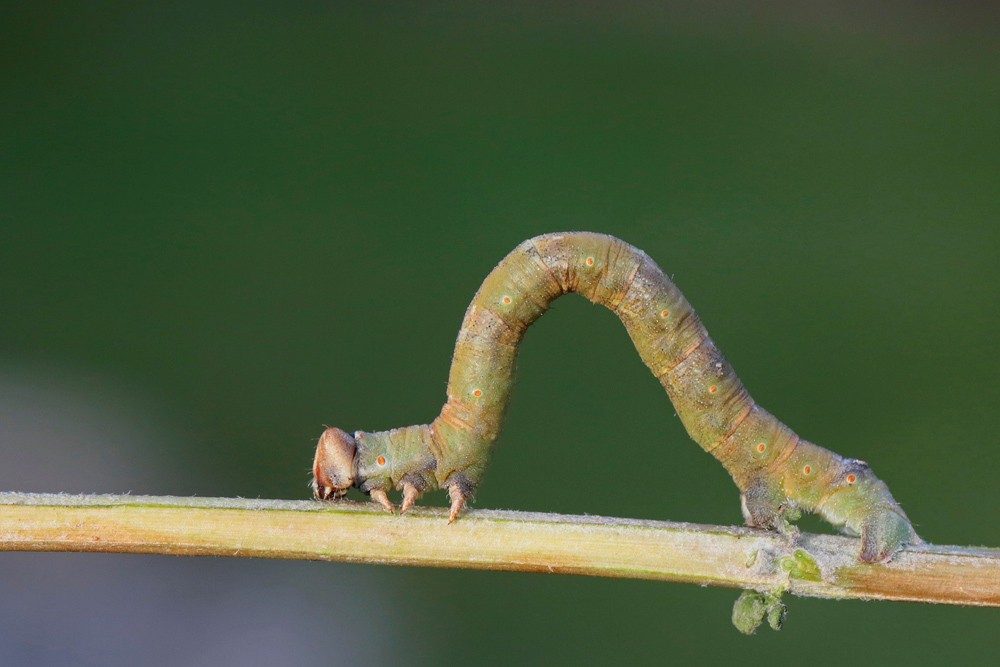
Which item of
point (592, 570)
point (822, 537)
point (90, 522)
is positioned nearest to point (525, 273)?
point (592, 570)

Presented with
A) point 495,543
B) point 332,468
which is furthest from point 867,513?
point 332,468

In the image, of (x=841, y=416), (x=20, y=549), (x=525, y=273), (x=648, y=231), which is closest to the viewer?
(x=20, y=549)

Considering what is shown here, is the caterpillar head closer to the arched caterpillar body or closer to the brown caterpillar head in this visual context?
the arched caterpillar body

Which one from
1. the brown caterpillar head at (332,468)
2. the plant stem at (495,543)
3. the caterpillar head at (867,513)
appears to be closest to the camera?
the plant stem at (495,543)

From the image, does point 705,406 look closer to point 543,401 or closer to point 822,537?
point 822,537

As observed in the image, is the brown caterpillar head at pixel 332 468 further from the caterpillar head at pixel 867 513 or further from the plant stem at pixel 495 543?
the caterpillar head at pixel 867 513

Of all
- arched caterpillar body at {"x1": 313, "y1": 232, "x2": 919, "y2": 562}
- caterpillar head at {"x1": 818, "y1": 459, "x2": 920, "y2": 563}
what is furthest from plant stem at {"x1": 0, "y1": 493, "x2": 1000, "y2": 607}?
arched caterpillar body at {"x1": 313, "y1": 232, "x2": 919, "y2": 562}

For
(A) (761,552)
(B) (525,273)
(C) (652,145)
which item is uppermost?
(C) (652,145)

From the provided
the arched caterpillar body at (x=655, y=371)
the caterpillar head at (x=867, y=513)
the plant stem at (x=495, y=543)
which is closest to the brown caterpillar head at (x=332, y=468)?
the arched caterpillar body at (x=655, y=371)
